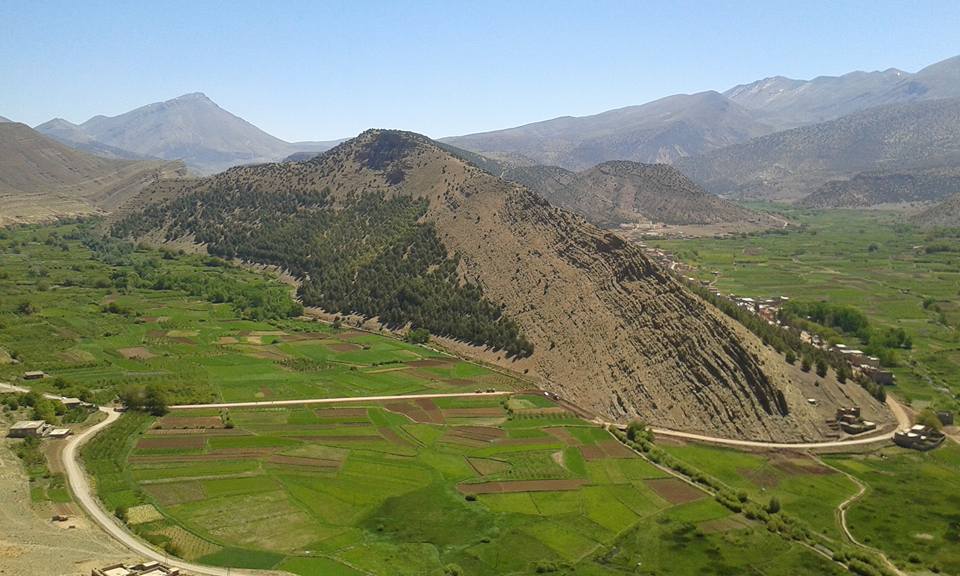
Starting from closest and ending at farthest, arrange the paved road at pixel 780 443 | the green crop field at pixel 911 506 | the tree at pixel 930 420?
the green crop field at pixel 911 506 < the paved road at pixel 780 443 < the tree at pixel 930 420

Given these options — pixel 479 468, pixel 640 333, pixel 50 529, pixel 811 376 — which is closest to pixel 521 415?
pixel 479 468

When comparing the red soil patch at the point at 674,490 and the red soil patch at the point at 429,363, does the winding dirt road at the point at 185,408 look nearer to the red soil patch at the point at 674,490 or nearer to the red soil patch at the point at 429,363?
the red soil patch at the point at 429,363

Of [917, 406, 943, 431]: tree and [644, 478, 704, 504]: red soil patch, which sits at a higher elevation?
[644, 478, 704, 504]: red soil patch

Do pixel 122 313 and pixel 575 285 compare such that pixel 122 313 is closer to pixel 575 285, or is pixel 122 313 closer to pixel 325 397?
pixel 325 397

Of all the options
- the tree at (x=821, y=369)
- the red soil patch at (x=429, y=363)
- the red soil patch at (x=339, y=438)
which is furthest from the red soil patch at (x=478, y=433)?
the tree at (x=821, y=369)

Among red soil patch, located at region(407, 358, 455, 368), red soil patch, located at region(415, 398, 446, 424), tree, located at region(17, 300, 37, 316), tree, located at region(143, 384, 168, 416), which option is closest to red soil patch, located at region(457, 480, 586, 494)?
red soil patch, located at region(415, 398, 446, 424)

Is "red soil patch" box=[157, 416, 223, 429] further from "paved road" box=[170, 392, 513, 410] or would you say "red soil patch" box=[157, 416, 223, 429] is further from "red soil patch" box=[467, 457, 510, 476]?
"red soil patch" box=[467, 457, 510, 476]
